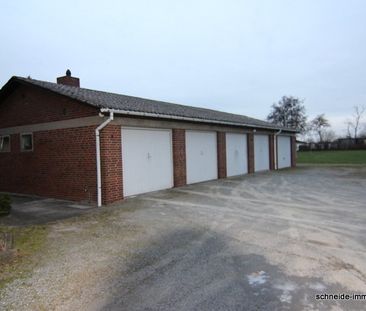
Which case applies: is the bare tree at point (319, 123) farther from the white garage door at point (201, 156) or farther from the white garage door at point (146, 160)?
the white garage door at point (146, 160)

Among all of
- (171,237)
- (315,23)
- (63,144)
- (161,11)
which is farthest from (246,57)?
(171,237)

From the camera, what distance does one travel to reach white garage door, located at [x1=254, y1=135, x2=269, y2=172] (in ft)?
62.0

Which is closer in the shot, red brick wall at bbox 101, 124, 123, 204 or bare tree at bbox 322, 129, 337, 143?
red brick wall at bbox 101, 124, 123, 204

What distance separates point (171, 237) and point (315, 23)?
10.8 meters

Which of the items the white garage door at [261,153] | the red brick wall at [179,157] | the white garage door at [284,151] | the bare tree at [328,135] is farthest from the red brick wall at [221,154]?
the bare tree at [328,135]

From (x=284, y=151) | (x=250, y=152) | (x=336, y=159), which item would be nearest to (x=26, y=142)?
(x=250, y=152)

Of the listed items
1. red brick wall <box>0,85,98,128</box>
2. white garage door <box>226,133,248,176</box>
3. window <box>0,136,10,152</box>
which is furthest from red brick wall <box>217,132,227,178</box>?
window <box>0,136,10,152</box>

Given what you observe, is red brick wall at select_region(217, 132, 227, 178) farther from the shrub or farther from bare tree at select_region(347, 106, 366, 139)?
bare tree at select_region(347, 106, 366, 139)

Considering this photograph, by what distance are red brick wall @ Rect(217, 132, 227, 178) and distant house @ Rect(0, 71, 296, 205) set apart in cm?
3

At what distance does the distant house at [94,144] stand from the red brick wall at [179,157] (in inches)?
1.5

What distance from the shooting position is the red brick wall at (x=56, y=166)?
31.8 feet

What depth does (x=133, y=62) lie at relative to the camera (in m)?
18.8

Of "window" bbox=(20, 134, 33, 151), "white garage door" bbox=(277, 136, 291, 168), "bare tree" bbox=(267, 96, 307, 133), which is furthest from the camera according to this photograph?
"bare tree" bbox=(267, 96, 307, 133)

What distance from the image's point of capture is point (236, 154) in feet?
54.9
